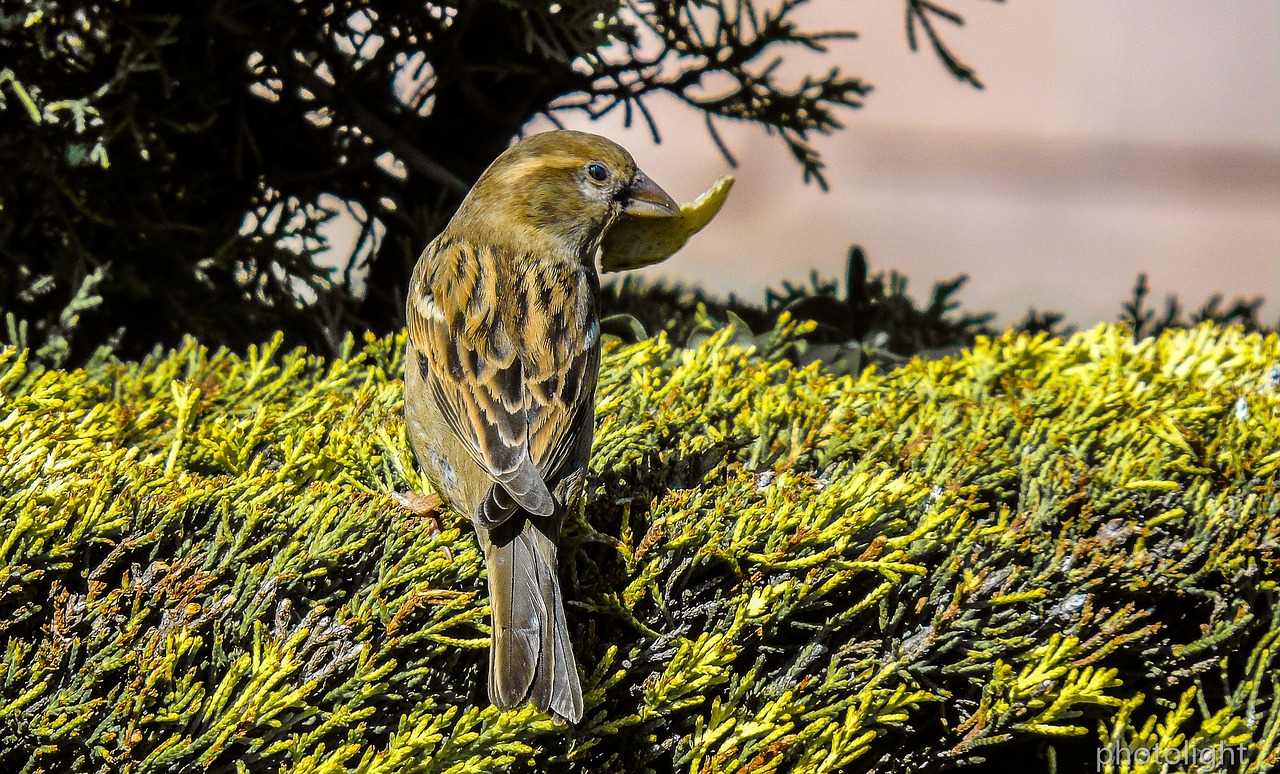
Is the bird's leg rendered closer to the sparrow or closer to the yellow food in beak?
the sparrow

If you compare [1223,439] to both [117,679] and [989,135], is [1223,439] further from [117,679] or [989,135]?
[989,135]

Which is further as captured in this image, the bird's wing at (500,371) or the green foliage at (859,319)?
the green foliage at (859,319)

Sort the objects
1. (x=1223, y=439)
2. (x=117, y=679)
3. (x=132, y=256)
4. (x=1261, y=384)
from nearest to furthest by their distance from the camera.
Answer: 1. (x=117, y=679)
2. (x=1223, y=439)
3. (x=1261, y=384)
4. (x=132, y=256)

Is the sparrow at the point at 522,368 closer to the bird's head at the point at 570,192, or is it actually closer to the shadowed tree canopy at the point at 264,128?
the bird's head at the point at 570,192

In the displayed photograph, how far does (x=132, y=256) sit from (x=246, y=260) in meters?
0.40

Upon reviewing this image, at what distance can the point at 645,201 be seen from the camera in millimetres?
3092

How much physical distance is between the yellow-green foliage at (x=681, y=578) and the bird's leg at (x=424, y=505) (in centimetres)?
3

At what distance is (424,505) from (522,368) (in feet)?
1.30

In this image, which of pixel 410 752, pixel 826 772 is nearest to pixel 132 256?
pixel 410 752

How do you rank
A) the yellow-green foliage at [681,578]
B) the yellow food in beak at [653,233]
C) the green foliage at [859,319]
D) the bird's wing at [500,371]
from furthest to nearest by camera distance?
the green foliage at [859,319] < the yellow food in beak at [653,233] < the bird's wing at [500,371] < the yellow-green foliage at [681,578]

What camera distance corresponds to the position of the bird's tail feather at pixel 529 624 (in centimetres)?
204

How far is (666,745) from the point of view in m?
2.34

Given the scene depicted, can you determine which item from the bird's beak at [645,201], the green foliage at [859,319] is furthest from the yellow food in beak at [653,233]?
the green foliage at [859,319]

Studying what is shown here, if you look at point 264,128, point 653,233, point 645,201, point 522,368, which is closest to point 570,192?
point 645,201
